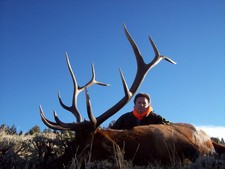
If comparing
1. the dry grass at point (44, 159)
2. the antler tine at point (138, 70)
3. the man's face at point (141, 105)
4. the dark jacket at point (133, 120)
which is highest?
the antler tine at point (138, 70)

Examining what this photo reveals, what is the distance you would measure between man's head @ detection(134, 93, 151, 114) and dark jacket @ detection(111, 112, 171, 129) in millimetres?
161

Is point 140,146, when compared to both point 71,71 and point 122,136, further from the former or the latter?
point 71,71

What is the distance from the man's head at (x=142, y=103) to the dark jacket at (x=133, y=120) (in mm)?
161

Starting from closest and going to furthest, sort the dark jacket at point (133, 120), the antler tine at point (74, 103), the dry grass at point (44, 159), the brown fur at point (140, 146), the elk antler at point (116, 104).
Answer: the dry grass at point (44, 159) < the brown fur at point (140, 146) < the elk antler at point (116, 104) < the antler tine at point (74, 103) < the dark jacket at point (133, 120)

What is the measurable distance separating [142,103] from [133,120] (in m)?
0.39

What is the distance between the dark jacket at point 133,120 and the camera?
5.94m

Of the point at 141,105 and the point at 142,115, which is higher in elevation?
the point at 141,105

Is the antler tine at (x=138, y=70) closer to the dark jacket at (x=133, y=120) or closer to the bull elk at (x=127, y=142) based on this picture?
the bull elk at (x=127, y=142)

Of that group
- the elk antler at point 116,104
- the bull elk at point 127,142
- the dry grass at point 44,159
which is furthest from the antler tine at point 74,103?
the bull elk at point 127,142

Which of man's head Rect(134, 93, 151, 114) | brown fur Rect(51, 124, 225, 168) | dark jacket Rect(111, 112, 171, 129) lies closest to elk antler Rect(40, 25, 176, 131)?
brown fur Rect(51, 124, 225, 168)

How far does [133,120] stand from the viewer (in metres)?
6.14

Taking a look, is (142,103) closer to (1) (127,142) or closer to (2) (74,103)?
(2) (74,103)

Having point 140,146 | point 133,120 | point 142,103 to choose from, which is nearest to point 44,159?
point 140,146

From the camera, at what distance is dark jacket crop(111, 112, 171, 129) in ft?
19.5
